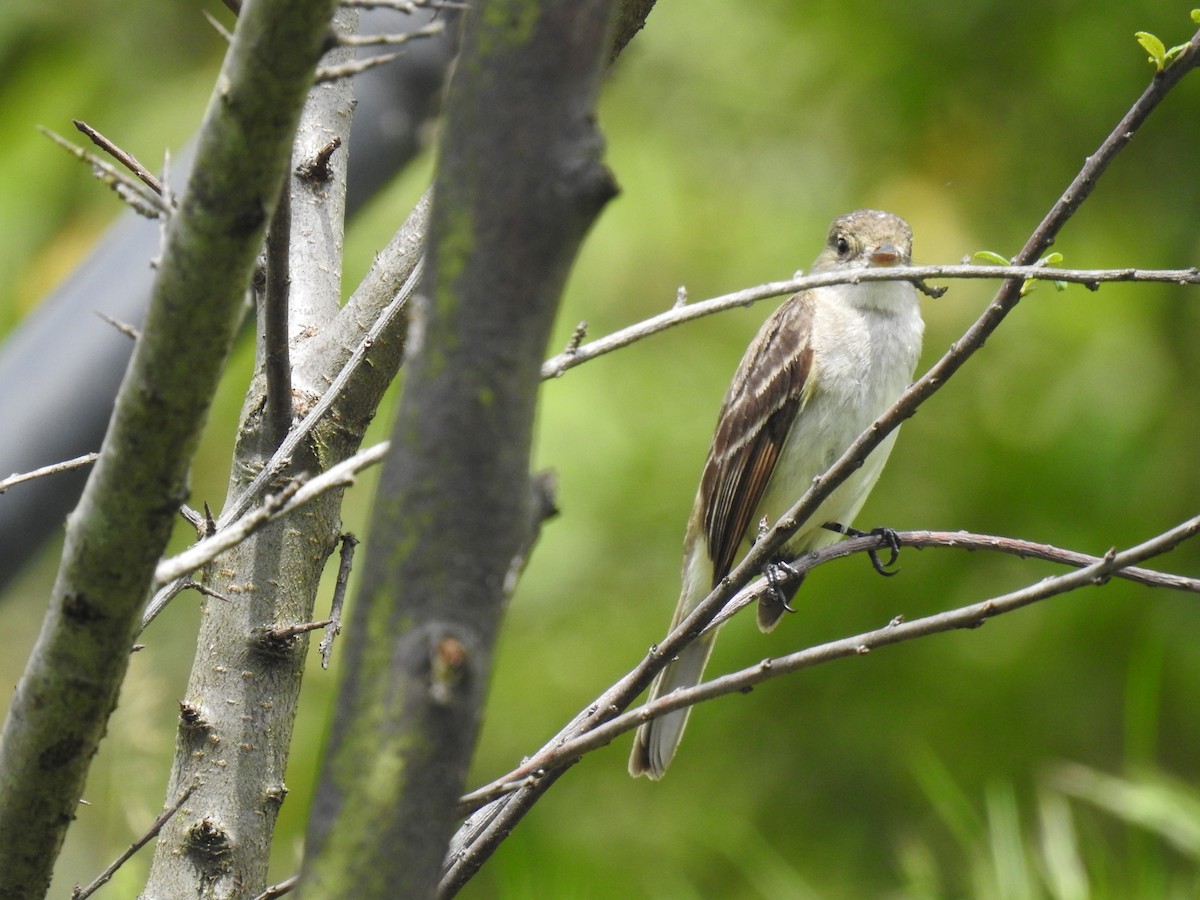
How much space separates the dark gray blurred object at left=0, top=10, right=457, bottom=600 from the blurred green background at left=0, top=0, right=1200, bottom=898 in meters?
1.45

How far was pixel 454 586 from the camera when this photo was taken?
1076mm

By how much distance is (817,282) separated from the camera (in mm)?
1915

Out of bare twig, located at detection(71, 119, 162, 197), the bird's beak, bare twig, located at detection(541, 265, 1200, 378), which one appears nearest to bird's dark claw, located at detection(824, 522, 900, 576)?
bare twig, located at detection(541, 265, 1200, 378)

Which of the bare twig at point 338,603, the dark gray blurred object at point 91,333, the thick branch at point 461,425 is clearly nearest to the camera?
the thick branch at point 461,425

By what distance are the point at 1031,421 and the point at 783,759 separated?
1.78 metres

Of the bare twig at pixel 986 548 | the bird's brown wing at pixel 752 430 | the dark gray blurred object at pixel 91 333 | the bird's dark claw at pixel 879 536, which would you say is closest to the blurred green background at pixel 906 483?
the bird's dark claw at pixel 879 536

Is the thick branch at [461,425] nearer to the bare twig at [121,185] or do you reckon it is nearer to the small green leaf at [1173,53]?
the bare twig at [121,185]

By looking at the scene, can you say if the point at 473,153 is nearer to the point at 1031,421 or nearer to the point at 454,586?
the point at 454,586

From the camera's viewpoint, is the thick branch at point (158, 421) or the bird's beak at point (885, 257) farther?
the bird's beak at point (885, 257)

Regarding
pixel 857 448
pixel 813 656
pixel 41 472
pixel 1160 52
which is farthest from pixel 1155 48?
pixel 41 472

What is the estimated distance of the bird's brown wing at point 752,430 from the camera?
170 inches

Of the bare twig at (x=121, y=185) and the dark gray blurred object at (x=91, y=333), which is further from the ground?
the dark gray blurred object at (x=91, y=333)

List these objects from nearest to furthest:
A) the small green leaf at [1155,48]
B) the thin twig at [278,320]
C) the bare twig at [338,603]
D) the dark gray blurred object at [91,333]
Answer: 1. the thin twig at [278,320]
2. the small green leaf at [1155,48]
3. the bare twig at [338,603]
4. the dark gray blurred object at [91,333]

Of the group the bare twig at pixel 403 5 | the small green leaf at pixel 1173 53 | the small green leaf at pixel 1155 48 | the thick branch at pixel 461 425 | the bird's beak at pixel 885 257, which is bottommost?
the thick branch at pixel 461 425
